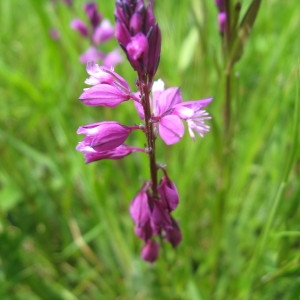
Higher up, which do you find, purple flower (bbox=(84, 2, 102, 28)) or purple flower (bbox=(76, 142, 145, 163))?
purple flower (bbox=(84, 2, 102, 28))

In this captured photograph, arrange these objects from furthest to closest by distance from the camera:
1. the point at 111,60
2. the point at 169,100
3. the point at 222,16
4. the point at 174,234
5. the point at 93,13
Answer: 1. the point at 111,60
2. the point at 93,13
3. the point at 222,16
4. the point at 174,234
5. the point at 169,100

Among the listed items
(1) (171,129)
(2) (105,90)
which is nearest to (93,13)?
(2) (105,90)

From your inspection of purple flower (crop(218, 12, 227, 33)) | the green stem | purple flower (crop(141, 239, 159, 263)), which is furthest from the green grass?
the green stem

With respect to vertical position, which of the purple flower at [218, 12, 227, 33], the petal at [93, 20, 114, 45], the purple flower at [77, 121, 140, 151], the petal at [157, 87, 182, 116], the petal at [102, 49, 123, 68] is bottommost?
the purple flower at [77, 121, 140, 151]

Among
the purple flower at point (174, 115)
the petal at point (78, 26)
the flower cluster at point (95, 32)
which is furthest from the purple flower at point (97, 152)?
the petal at point (78, 26)

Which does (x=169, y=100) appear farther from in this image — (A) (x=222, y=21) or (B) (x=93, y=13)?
(B) (x=93, y=13)

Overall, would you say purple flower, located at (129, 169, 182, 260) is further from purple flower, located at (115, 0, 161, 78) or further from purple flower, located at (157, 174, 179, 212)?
purple flower, located at (115, 0, 161, 78)

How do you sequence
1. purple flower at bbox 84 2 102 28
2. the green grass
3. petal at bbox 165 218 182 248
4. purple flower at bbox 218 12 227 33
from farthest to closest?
purple flower at bbox 84 2 102 28
the green grass
purple flower at bbox 218 12 227 33
petal at bbox 165 218 182 248
